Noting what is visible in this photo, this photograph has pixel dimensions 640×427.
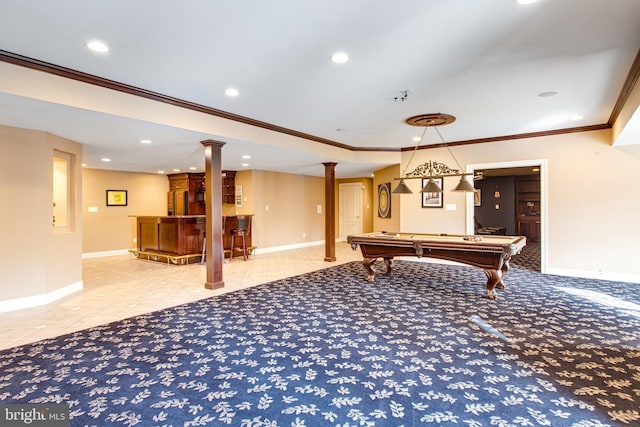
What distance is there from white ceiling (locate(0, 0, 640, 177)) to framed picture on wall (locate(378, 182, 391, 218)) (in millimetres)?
3779

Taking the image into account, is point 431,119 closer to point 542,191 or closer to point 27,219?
point 542,191

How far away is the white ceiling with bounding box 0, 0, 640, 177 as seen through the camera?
2379 millimetres

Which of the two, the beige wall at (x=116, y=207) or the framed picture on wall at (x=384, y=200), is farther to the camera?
the framed picture on wall at (x=384, y=200)

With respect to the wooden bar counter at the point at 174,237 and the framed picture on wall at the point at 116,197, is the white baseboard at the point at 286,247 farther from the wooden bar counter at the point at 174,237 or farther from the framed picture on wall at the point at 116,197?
the framed picture on wall at the point at 116,197

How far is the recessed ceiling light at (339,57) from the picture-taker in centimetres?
303

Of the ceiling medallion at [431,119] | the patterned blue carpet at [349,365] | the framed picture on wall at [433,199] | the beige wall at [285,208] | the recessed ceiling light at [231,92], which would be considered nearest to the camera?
the patterned blue carpet at [349,365]

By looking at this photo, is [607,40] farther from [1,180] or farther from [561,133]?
[1,180]

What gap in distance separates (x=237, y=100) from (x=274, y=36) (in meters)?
1.70

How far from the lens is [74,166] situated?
16.9 ft

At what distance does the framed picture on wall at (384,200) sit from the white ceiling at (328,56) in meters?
3.78

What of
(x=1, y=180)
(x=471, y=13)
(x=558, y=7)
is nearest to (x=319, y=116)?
(x=471, y=13)

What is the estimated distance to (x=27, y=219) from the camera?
14.1ft

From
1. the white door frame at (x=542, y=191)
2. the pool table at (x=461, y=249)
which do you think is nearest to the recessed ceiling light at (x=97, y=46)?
the pool table at (x=461, y=249)

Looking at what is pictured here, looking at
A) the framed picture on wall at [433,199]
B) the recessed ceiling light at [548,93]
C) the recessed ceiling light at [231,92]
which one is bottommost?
the framed picture on wall at [433,199]
